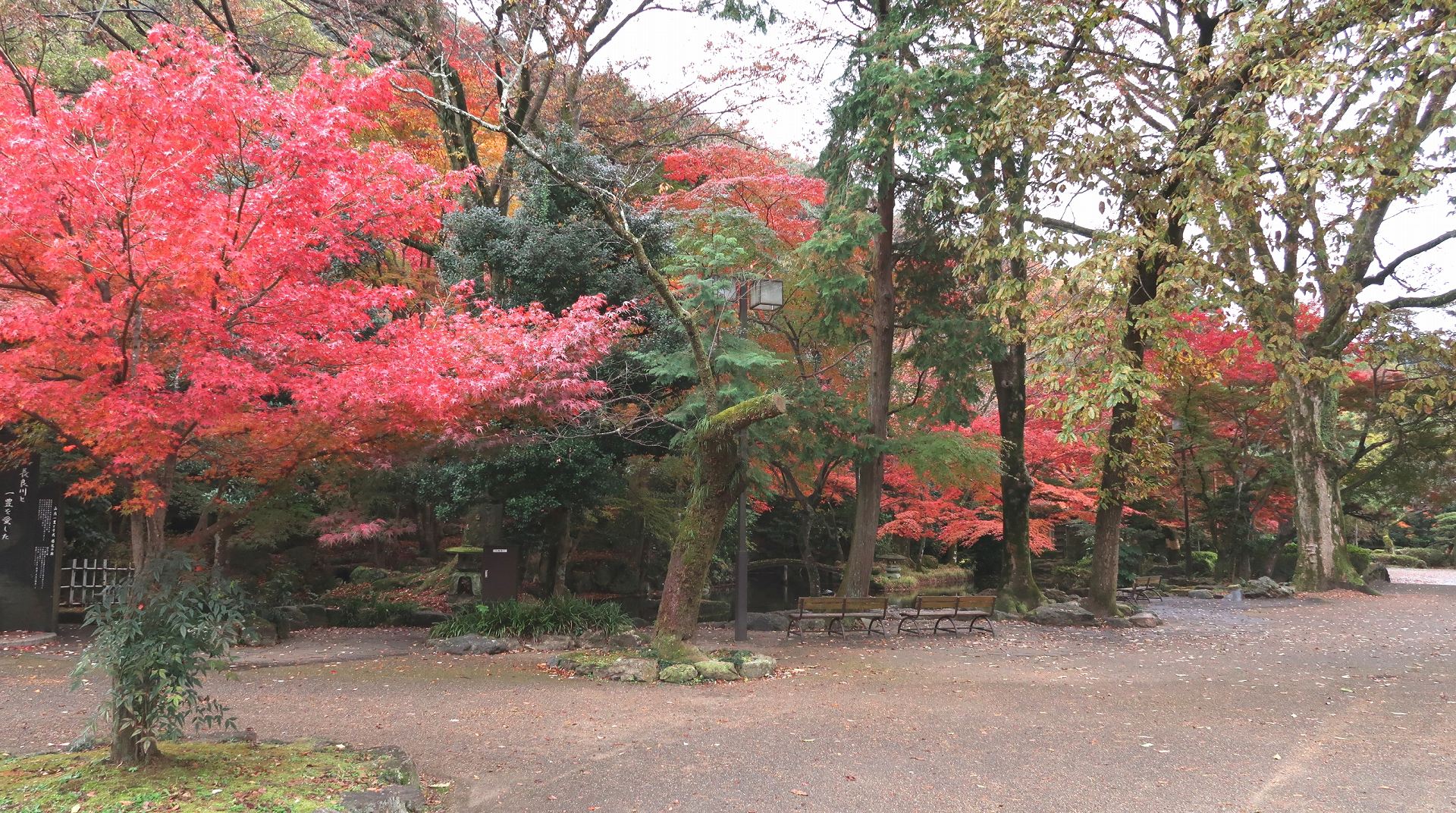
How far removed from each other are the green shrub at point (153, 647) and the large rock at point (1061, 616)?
1232 centimetres

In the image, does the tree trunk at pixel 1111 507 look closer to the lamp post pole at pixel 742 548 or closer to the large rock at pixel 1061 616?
the large rock at pixel 1061 616

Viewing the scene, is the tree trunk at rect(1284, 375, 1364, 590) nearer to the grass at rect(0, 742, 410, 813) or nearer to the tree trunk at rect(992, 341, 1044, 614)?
the tree trunk at rect(992, 341, 1044, 614)

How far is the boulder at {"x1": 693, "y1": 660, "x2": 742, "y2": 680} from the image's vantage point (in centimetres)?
893

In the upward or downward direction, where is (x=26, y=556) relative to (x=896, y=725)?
upward

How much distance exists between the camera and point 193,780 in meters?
4.72

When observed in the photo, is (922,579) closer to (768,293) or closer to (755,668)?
(768,293)

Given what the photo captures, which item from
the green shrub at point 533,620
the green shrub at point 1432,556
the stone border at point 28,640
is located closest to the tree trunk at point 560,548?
the green shrub at point 533,620

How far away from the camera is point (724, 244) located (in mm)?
11578

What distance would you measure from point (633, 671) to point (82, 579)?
29.7ft

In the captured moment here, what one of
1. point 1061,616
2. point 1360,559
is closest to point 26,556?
point 1061,616

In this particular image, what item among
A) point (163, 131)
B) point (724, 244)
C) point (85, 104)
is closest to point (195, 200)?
point (163, 131)

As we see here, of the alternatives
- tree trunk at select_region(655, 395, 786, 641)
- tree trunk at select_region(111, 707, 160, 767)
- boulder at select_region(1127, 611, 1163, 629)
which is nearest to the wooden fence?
tree trunk at select_region(655, 395, 786, 641)

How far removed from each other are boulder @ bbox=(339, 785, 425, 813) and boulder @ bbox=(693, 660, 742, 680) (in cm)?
433

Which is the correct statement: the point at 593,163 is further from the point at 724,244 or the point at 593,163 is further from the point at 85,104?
the point at 85,104
